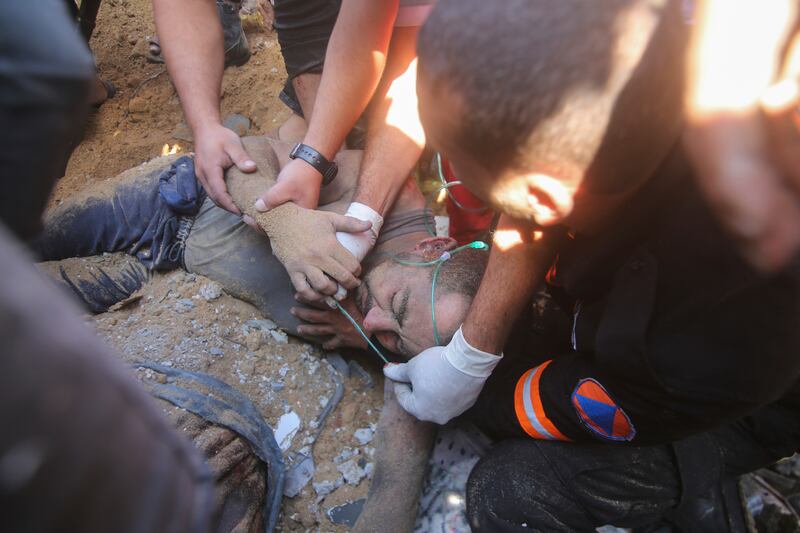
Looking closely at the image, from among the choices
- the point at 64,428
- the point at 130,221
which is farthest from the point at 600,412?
the point at 130,221

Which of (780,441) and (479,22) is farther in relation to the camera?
(780,441)

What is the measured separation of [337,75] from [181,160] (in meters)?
0.89

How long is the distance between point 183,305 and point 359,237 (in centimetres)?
78

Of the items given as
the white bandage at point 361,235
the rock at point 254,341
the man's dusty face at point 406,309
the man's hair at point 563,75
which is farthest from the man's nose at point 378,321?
the man's hair at point 563,75

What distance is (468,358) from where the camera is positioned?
1657 millimetres

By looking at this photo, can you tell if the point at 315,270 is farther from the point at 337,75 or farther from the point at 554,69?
the point at 554,69

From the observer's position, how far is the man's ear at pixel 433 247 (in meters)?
2.03

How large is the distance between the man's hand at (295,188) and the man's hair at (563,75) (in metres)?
1.10

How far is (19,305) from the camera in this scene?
427 mm

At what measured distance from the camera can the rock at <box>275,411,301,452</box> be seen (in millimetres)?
1884

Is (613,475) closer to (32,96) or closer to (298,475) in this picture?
(298,475)

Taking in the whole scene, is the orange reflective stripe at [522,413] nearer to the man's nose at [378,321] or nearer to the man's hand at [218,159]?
the man's nose at [378,321]

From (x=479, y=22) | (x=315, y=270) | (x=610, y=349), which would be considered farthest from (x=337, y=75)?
(x=610, y=349)

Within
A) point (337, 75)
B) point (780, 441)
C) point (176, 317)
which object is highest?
point (337, 75)
